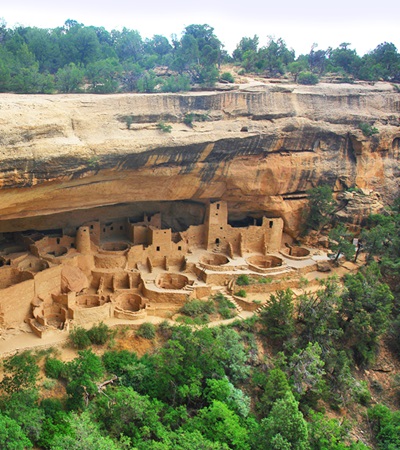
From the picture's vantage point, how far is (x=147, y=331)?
17406mm

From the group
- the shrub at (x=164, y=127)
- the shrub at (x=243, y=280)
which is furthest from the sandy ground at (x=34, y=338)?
the shrub at (x=164, y=127)

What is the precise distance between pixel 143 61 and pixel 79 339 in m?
19.4

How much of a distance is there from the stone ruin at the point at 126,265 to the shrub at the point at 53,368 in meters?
1.35

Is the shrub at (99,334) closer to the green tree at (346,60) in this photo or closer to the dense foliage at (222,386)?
the dense foliage at (222,386)

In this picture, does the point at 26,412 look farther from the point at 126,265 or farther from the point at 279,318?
the point at 279,318

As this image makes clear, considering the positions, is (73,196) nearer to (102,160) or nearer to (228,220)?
(102,160)

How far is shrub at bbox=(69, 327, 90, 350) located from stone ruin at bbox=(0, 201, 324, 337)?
24.2 inches

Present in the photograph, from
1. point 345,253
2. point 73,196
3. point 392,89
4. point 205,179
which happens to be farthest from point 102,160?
point 392,89

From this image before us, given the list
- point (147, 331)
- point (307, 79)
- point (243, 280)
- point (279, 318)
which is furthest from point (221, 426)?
point (307, 79)

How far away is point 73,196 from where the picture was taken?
18.3 meters

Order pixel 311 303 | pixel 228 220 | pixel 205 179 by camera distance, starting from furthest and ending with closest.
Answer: pixel 228 220, pixel 205 179, pixel 311 303

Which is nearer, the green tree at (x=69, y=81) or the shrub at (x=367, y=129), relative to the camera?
the green tree at (x=69, y=81)

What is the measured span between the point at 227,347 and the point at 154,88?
40.0 feet

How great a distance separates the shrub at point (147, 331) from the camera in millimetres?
17391
